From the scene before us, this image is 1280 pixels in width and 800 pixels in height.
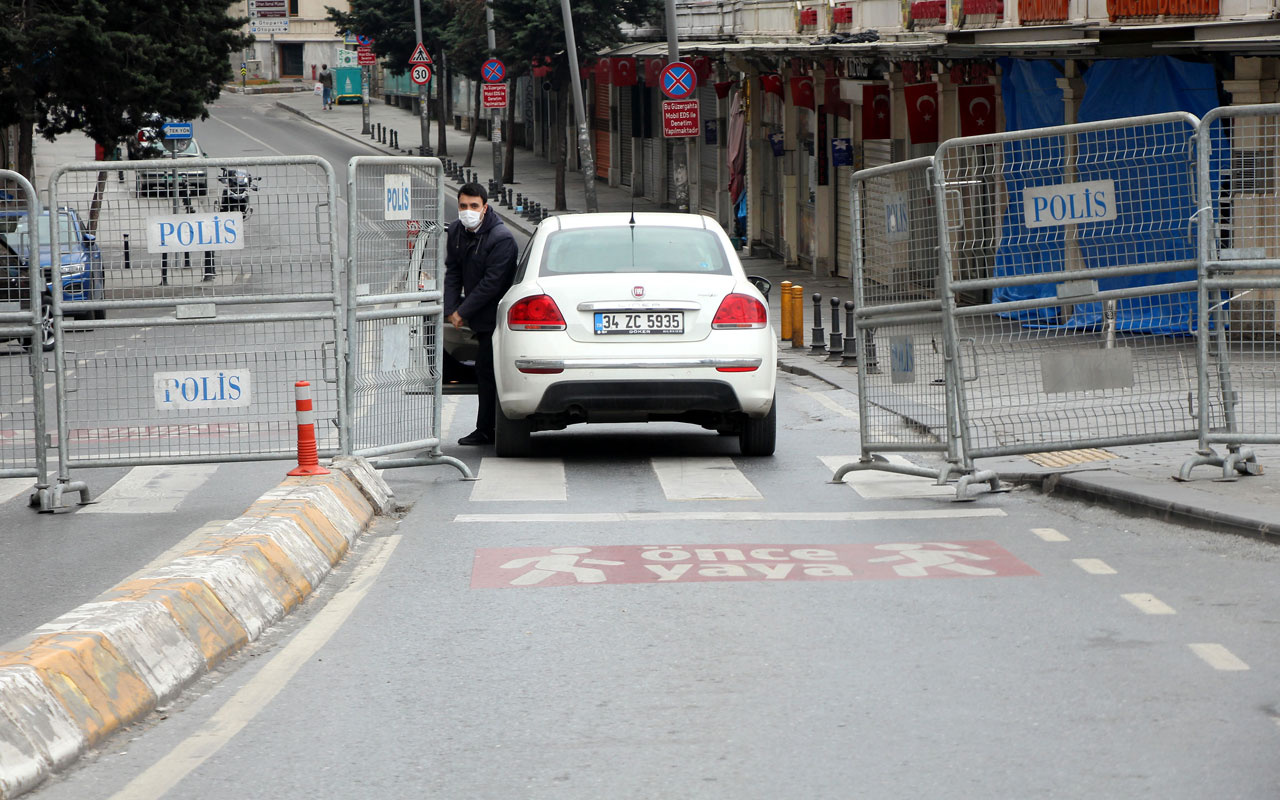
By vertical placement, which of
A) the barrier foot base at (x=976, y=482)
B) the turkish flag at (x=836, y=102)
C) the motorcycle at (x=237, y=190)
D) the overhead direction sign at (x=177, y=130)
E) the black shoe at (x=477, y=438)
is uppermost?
the overhead direction sign at (x=177, y=130)

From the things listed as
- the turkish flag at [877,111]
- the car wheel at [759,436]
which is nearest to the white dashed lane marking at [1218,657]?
the car wheel at [759,436]

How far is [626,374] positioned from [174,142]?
36.4m

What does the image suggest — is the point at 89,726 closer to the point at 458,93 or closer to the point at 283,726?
the point at 283,726

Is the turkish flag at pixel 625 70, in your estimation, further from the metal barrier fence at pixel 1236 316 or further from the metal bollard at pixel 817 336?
the metal barrier fence at pixel 1236 316

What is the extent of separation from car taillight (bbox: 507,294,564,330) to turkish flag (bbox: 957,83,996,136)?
1532cm

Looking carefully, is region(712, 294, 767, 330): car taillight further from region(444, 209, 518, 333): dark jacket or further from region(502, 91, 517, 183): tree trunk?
region(502, 91, 517, 183): tree trunk

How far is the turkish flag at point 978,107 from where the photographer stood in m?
25.3

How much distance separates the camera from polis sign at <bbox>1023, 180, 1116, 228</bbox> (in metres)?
9.67

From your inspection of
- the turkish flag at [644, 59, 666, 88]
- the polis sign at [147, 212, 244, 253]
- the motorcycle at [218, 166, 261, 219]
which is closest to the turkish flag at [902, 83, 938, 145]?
the turkish flag at [644, 59, 666, 88]

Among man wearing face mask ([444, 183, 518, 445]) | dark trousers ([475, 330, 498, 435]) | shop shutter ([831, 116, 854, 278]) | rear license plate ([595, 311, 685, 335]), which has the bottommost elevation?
dark trousers ([475, 330, 498, 435])

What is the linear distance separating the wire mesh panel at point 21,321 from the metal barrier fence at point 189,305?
133 millimetres

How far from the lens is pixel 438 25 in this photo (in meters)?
66.8

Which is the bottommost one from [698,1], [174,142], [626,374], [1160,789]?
[1160,789]

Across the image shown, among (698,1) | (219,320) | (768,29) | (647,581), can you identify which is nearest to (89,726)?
(647,581)
